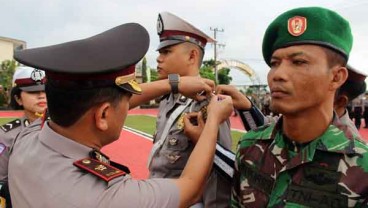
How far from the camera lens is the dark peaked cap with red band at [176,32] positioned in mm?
2518

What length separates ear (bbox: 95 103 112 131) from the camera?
1.39 metres

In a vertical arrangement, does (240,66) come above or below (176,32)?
below

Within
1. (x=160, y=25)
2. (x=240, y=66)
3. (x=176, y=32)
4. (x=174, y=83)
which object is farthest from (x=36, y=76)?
(x=240, y=66)

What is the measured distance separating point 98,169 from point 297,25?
959mm

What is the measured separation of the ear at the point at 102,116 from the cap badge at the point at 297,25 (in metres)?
0.79

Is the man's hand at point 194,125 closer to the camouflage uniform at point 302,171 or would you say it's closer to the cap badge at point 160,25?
the camouflage uniform at point 302,171

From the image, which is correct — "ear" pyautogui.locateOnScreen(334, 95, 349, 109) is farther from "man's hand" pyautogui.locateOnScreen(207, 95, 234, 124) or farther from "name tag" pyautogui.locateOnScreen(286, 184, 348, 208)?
"name tag" pyautogui.locateOnScreen(286, 184, 348, 208)

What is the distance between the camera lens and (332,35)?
1462 millimetres

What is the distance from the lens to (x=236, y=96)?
210cm

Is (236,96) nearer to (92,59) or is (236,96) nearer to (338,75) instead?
(338,75)

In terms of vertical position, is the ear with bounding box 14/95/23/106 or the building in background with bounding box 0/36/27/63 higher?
the ear with bounding box 14/95/23/106

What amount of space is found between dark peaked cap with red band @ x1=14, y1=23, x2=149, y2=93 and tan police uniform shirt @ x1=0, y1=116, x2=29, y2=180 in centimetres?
141

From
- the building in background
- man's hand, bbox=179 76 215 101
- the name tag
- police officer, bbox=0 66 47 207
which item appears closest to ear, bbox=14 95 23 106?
police officer, bbox=0 66 47 207

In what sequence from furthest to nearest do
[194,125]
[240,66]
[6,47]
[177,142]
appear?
1. [6,47]
2. [240,66]
3. [177,142]
4. [194,125]
